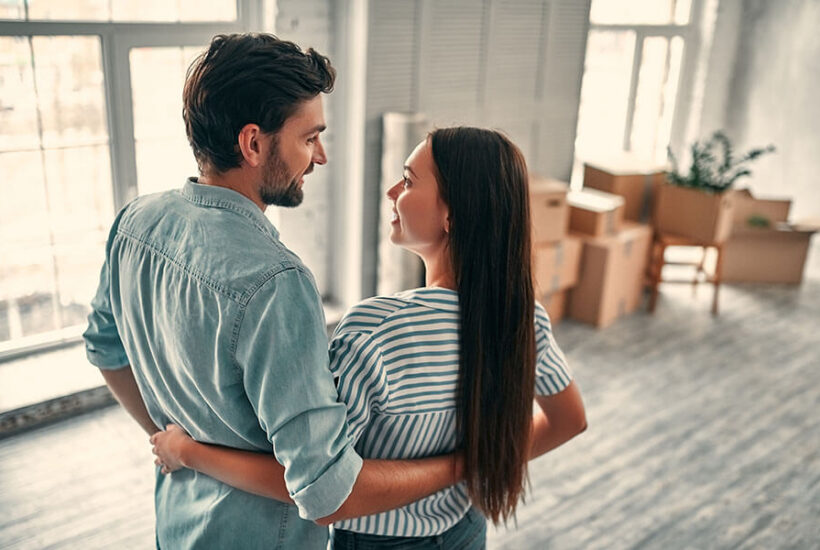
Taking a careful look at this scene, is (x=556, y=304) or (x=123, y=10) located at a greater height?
(x=123, y=10)

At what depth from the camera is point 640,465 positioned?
3203mm

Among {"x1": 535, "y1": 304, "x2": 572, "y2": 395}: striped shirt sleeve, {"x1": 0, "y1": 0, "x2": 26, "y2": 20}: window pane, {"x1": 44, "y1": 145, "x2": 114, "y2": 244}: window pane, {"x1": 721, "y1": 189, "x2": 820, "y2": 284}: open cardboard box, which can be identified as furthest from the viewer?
{"x1": 721, "y1": 189, "x2": 820, "y2": 284}: open cardboard box

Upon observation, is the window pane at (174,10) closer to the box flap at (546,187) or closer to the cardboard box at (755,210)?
the box flap at (546,187)

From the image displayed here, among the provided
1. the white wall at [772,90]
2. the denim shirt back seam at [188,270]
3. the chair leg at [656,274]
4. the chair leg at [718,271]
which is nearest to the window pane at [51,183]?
the denim shirt back seam at [188,270]

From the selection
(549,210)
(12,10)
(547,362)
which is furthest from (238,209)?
(549,210)

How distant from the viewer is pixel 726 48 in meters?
5.97

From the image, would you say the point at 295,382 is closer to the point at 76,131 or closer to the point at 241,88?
the point at 241,88

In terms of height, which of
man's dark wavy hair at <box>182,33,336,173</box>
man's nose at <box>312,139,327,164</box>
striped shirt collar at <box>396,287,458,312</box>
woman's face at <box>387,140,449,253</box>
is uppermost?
man's dark wavy hair at <box>182,33,336,173</box>

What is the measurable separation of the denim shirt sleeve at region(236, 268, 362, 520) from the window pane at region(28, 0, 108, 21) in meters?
2.73

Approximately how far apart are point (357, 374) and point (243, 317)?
202 mm

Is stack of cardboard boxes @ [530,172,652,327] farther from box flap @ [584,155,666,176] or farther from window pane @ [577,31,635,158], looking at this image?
window pane @ [577,31,635,158]

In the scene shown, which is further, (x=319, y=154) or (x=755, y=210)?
(x=755, y=210)

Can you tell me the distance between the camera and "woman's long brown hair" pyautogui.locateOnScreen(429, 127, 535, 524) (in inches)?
47.7

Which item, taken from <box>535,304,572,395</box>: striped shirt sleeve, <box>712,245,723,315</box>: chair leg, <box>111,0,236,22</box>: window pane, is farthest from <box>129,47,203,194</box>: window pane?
<box>712,245,723,315</box>: chair leg
